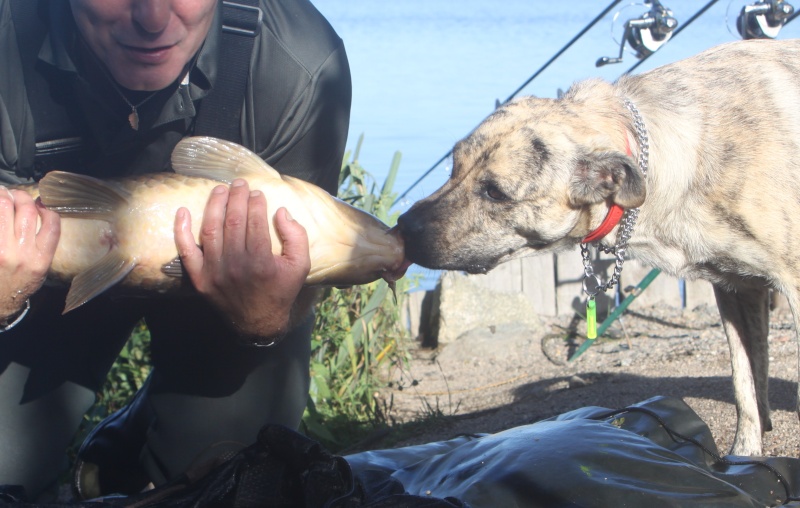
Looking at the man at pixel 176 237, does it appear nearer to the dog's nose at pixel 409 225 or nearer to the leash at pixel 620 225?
the dog's nose at pixel 409 225

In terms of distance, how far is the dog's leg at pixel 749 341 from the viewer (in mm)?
3918

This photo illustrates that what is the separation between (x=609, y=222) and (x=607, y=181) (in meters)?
0.22

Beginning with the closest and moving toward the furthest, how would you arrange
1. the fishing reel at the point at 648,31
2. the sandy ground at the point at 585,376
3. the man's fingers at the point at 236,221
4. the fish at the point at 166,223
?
the fish at the point at 166,223 < the man's fingers at the point at 236,221 < the sandy ground at the point at 585,376 < the fishing reel at the point at 648,31

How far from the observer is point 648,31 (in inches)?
231

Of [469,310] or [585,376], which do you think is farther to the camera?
[469,310]

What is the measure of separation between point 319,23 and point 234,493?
1.75 meters

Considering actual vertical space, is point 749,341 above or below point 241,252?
below

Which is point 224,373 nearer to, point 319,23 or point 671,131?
point 319,23

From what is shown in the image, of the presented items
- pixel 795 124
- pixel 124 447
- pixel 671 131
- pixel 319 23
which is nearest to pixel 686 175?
pixel 671 131

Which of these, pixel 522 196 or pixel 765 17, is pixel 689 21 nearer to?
pixel 765 17

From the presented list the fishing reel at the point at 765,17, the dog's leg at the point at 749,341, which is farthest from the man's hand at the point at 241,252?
the fishing reel at the point at 765,17

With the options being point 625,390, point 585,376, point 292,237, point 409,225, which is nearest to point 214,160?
point 292,237

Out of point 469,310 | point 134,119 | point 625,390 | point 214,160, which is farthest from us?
point 469,310

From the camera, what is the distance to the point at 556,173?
11.2 ft
